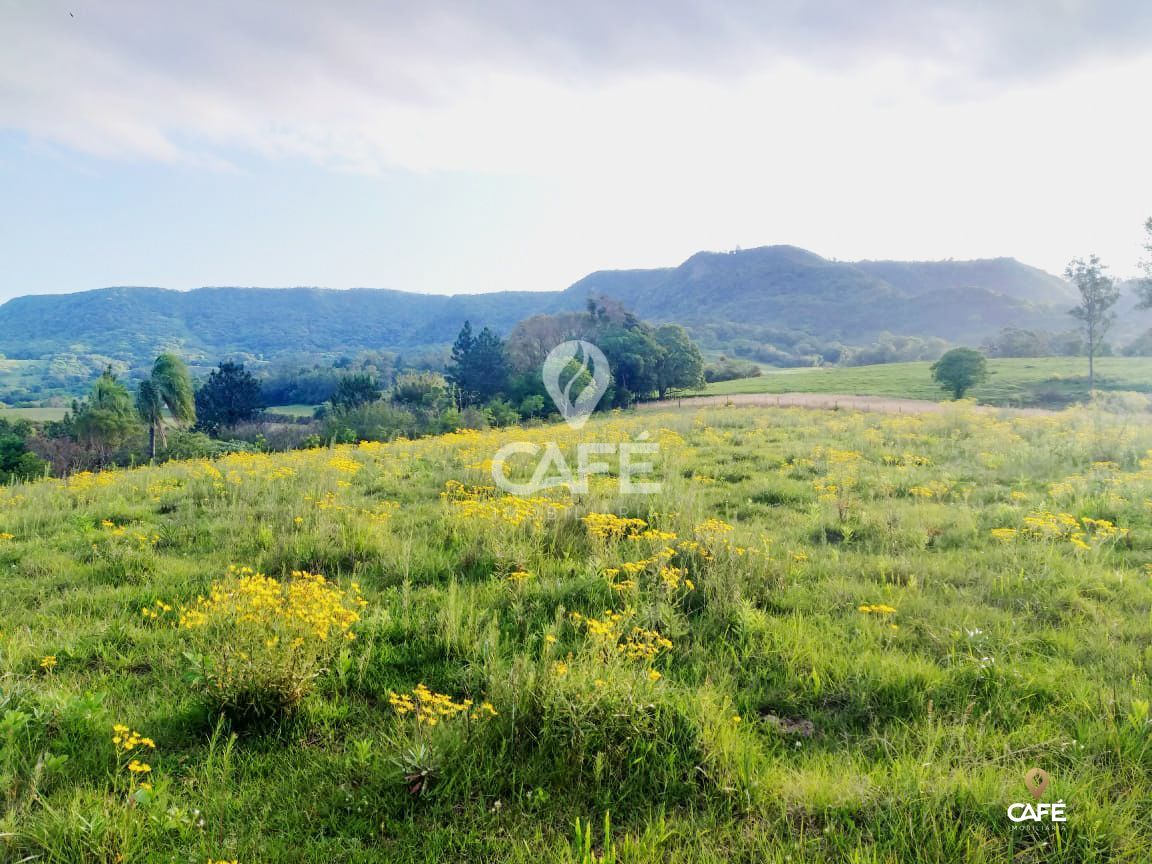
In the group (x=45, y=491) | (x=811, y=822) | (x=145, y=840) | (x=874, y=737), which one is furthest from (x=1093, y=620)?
(x=45, y=491)

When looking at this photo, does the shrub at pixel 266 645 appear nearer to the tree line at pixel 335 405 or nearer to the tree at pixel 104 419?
the tree line at pixel 335 405

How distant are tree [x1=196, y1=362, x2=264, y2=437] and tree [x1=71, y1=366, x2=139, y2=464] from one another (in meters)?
16.2

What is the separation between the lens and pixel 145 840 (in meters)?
2.39

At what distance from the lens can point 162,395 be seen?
48344mm

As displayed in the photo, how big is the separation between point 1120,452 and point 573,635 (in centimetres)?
1258

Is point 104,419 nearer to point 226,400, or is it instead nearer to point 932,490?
point 226,400

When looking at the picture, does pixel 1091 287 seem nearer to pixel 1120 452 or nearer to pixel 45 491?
pixel 1120 452

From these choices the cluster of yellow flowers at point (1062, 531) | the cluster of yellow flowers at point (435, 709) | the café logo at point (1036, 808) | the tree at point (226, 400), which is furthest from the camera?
the tree at point (226, 400)

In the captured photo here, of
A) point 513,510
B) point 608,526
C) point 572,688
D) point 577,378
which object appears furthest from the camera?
point 577,378

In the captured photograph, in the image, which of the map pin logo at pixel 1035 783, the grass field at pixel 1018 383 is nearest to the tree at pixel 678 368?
the grass field at pixel 1018 383

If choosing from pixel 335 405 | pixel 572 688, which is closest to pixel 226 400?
pixel 335 405

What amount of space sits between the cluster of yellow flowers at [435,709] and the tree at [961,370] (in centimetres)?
3912

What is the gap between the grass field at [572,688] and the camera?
2.48 meters

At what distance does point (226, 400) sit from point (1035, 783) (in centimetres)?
7787
